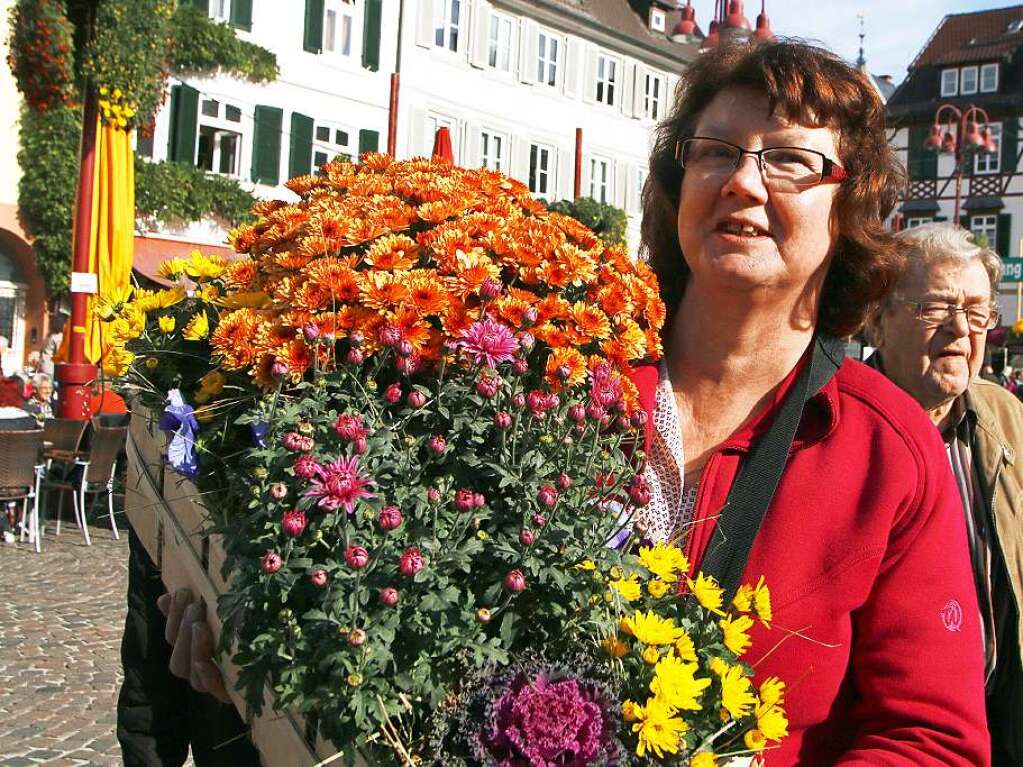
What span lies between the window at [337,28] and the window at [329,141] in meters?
1.39

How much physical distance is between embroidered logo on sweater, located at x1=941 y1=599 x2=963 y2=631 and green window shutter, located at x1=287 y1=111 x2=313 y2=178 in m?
19.3

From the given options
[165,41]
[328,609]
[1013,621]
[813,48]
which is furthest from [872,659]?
[165,41]

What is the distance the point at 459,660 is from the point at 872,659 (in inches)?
26.7

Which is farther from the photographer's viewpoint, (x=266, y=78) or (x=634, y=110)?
(x=634, y=110)

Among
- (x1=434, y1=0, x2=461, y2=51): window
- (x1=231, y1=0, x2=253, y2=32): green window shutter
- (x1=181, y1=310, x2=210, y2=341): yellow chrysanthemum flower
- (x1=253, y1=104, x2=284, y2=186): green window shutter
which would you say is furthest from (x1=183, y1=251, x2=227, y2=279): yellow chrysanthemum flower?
(x1=434, y1=0, x2=461, y2=51): window

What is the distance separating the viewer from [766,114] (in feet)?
5.88

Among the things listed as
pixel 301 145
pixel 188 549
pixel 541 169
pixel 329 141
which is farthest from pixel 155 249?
pixel 188 549

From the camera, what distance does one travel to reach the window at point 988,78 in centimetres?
4475

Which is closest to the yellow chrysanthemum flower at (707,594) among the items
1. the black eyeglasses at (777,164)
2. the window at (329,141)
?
the black eyeglasses at (777,164)

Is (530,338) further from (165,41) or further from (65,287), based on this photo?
(65,287)

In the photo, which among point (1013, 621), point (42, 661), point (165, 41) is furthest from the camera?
point (165, 41)

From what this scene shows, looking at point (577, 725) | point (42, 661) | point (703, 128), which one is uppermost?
point (703, 128)

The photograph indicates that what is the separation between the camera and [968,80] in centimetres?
4550

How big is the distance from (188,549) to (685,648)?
73 cm
